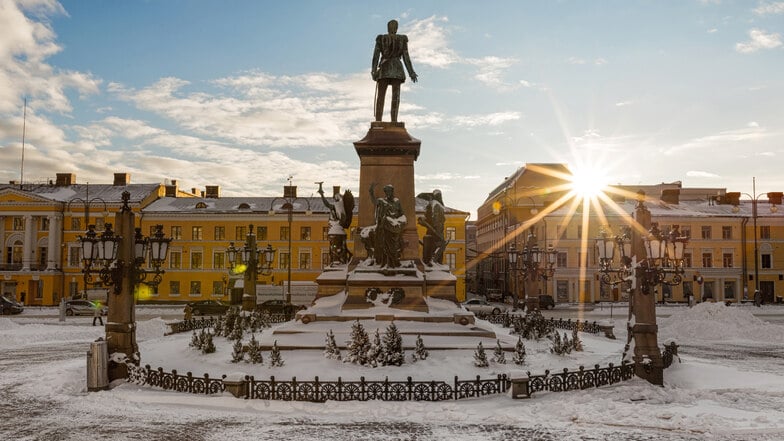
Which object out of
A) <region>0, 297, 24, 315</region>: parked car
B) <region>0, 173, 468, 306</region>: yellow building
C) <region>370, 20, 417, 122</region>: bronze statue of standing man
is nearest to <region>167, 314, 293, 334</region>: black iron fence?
<region>370, 20, 417, 122</region>: bronze statue of standing man

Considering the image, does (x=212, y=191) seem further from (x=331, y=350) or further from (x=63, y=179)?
(x=331, y=350)

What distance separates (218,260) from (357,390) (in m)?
56.8

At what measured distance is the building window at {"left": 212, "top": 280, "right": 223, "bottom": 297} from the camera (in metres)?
66.1

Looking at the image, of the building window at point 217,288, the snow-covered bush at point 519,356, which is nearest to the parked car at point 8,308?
the building window at point 217,288

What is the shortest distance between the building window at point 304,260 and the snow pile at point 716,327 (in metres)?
41.8

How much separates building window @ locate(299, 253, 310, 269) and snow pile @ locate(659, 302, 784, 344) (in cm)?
4175

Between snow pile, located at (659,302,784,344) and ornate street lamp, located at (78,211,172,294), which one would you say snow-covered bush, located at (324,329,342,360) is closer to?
ornate street lamp, located at (78,211,172,294)

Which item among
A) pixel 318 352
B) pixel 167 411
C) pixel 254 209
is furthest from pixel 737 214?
pixel 167 411

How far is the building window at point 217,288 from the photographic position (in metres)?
66.1

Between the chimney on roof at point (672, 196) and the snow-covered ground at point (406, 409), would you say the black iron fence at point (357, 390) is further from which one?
the chimney on roof at point (672, 196)

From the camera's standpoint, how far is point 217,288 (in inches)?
2618

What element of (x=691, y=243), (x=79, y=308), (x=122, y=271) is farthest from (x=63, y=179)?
(x=691, y=243)

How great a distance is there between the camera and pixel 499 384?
46.1ft

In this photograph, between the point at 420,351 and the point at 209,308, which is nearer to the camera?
the point at 420,351
